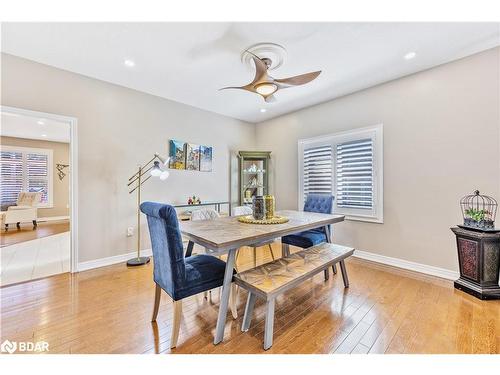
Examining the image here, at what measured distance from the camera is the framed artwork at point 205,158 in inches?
169

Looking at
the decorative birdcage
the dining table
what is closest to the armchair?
the dining table

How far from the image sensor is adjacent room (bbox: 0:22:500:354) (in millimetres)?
1684

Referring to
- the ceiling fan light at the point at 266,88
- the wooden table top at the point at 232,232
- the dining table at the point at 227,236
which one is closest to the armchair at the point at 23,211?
the dining table at the point at 227,236

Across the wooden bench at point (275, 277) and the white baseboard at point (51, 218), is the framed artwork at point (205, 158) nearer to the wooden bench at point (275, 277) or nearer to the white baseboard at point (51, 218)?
the wooden bench at point (275, 277)

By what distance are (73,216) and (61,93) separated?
1.63 metres

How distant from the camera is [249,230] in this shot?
1893 millimetres

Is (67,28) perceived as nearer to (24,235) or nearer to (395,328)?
(395,328)

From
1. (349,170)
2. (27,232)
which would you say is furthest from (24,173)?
(349,170)

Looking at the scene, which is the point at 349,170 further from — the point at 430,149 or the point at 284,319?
the point at 284,319

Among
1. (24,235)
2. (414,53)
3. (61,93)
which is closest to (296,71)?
(414,53)

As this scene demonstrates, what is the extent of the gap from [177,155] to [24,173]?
586 centimetres

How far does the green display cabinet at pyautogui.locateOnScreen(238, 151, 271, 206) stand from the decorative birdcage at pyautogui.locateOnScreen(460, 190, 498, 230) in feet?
10.4

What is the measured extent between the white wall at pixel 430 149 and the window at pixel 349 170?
0.13 metres

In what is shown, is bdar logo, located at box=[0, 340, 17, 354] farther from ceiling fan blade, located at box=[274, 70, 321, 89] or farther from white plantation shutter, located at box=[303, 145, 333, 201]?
white plantation shutter, located at box=[303, 145, 333, 201]
